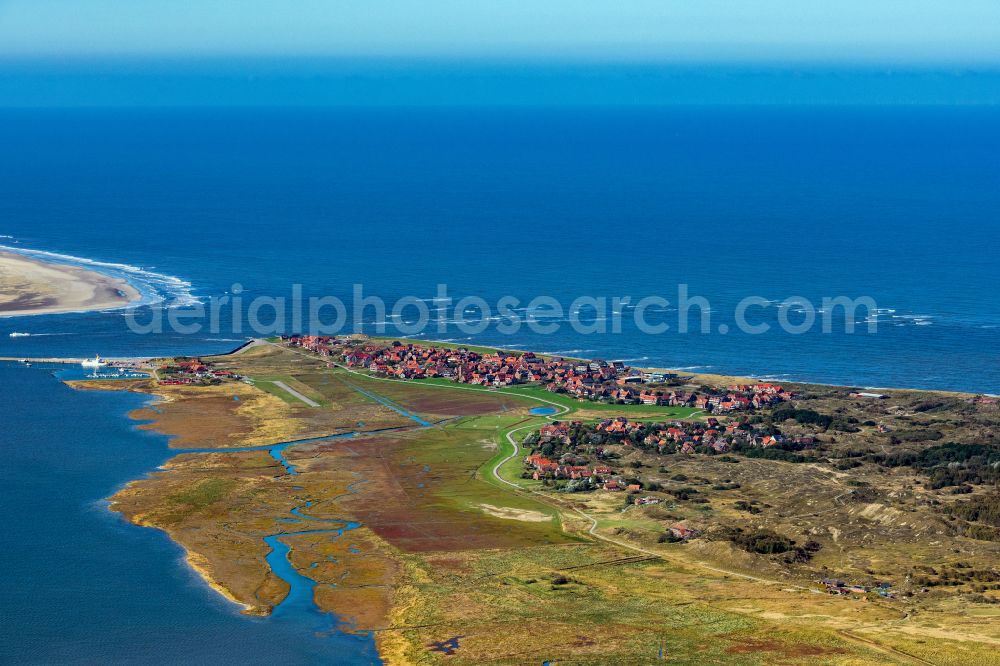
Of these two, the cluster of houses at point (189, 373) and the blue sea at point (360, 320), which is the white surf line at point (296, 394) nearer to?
the cluster of houses at point (189, 373)

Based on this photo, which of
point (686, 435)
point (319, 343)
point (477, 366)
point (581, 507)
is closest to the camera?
point (581, 507)

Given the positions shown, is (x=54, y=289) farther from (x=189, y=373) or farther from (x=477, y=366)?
(x=477, y=366)

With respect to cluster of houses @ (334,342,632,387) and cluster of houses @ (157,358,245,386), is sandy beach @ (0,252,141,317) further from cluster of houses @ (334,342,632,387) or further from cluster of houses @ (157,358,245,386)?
cluster of houses @ (334,342,632,387)

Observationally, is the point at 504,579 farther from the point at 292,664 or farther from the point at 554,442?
the point at 554,442

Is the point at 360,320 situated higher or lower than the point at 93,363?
higher

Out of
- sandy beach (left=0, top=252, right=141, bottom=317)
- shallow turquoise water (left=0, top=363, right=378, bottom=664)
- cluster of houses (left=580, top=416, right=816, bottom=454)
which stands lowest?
shallow turquoise water (left=0, top=363, right=378, bottom=664)

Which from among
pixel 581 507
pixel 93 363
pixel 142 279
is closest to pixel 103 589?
pixel 581 507

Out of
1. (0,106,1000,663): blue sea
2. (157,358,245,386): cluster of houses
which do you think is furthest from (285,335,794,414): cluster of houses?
(157,358,245,386): cluster of houses
